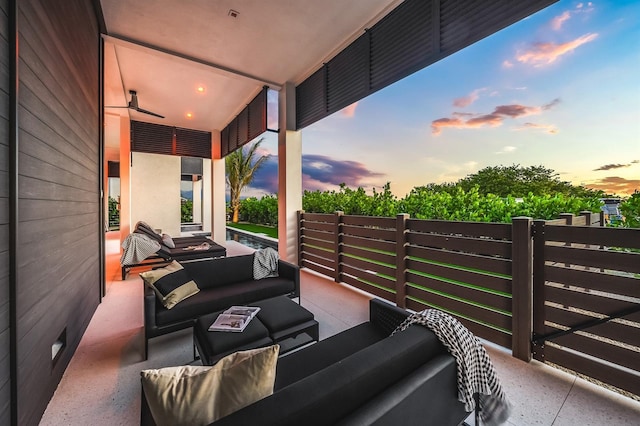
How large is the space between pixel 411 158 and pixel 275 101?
341 cm

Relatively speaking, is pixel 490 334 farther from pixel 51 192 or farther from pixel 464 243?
pixel 51 192

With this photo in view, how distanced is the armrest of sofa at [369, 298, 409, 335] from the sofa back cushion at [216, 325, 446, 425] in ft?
2.14

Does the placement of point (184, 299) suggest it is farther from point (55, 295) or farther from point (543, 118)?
point (543, 118)

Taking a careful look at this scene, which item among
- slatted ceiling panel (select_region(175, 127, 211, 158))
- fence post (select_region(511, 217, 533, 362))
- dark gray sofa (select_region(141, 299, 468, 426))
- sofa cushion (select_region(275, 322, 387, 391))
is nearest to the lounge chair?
slatted ceiling panel (select_region(175, 127, 211, 158))

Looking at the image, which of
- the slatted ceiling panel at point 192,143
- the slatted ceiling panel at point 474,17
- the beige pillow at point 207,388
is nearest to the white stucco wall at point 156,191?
the slatted ceiling panel at point 192,143

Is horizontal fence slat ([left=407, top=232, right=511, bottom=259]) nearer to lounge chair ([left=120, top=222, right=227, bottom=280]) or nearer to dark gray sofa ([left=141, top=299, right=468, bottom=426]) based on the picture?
dark gray sofa ([left=141, top=299, right=468, bottom=426])

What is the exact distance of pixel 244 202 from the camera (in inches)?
558

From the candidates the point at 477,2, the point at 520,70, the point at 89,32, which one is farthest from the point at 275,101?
the point at 520,70

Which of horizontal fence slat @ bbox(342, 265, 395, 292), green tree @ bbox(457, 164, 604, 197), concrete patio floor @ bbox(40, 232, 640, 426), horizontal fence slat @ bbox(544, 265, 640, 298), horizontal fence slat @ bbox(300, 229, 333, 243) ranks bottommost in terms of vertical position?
concrete patio floor @ bbox(40, 232, 640, 426)

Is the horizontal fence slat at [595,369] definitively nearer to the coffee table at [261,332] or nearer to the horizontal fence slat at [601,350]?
the horizontal fence slat at [601,350]

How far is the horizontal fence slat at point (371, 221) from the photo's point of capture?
353 cm

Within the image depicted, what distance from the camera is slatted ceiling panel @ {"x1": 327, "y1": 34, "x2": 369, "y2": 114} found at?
3.76 meters

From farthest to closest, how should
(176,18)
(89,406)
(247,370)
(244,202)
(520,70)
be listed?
(244,202)
(520,70)
(176,18)
(89,406)
(247,370)

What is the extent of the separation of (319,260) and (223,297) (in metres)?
2.44
